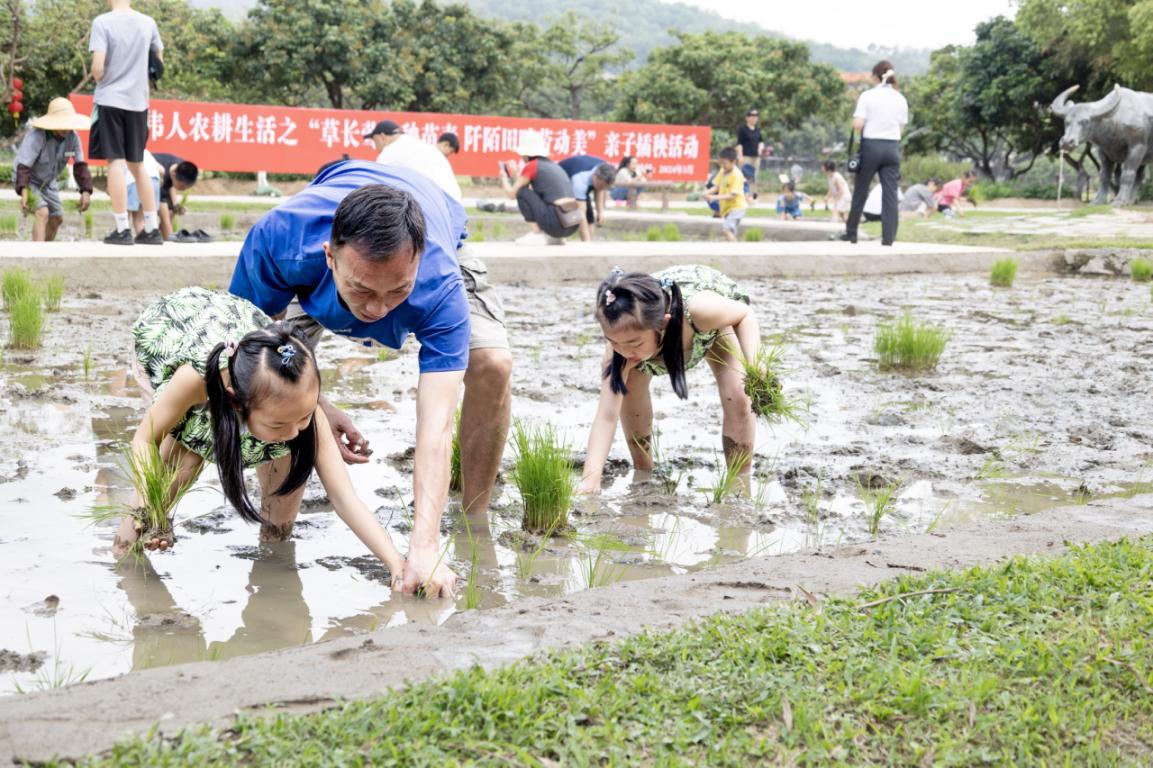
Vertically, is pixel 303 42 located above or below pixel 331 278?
above

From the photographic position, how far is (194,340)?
3387mm

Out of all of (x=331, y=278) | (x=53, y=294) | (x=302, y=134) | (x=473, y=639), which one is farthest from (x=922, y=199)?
(x=473, y=639)

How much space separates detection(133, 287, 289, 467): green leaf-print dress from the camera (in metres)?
3.36

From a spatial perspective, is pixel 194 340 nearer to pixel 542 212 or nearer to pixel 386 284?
pixel 386 284

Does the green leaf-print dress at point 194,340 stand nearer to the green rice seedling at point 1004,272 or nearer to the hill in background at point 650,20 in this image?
the green rice seedling at point 1004,272

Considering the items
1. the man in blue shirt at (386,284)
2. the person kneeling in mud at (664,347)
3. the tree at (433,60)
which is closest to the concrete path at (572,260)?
the person kneeling in mud at (664,347)

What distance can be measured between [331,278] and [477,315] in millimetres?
665

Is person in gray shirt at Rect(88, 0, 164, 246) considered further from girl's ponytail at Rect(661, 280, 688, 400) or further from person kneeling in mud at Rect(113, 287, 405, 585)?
girl's ponytail at Rect(661, 280, 688, 400)

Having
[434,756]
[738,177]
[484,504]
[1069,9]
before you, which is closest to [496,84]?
[1069,9]

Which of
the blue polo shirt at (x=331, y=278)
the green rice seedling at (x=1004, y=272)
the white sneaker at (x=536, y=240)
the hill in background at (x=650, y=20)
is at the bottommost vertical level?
the green rice seedling at (x=1004, y=272)

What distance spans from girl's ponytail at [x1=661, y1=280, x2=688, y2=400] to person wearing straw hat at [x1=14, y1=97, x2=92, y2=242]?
6.73 metres

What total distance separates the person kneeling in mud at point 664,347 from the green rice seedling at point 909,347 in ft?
5.55

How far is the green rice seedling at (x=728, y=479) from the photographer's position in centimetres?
411

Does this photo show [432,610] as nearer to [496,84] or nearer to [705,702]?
[705,702]
